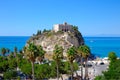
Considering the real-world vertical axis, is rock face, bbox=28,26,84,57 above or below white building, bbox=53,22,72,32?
below

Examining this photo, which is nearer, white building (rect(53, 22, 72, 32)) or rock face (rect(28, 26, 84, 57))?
rock face (rect(28, 26, 84, 57))

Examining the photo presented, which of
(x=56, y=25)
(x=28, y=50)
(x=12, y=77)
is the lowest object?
(x=12, y=77)

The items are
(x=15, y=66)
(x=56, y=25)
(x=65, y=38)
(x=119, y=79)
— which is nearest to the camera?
(x=119, y=79)

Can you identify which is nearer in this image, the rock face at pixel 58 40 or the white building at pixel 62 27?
the rock face at pixel 58 40

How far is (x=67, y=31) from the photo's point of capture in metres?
152

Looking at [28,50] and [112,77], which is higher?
[28,50]

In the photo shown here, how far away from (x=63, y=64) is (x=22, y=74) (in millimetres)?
12161

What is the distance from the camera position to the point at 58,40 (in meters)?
146

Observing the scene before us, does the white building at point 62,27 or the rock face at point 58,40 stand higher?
the white building at point 62,27

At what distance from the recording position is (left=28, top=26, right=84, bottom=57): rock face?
473ft

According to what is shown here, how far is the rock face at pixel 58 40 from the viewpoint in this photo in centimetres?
14412

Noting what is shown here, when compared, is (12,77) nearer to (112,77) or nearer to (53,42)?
(112,77)

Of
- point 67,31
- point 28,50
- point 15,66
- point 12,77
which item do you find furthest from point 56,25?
point 28,50

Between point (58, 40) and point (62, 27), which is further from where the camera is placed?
point (62, 27)
